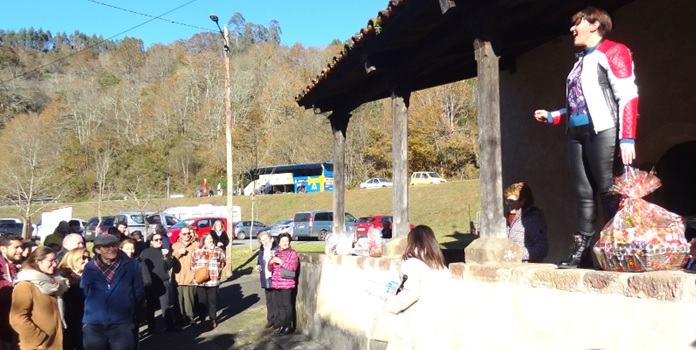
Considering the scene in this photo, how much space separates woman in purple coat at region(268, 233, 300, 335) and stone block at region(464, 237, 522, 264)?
4477 mm

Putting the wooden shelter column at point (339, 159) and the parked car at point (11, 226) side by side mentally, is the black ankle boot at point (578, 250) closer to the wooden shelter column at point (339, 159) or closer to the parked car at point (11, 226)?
the wooden shelter column at point (339, 159)

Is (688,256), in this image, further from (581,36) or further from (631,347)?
(581,36)

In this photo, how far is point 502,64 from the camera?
9.60 metres

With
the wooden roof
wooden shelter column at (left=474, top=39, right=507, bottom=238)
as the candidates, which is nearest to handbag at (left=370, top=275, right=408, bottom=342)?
wooden shelter column at (left=474, top=39, right=507, bottom=238)

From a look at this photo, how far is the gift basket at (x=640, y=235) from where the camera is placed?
2.90 metres

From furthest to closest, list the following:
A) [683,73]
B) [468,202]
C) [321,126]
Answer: [321,126]
[468,202]
[683,73]

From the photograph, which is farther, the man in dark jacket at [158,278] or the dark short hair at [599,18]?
the man in dark jacket at [158,278]

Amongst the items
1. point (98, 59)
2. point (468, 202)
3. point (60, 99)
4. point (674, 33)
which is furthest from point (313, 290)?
point (98, 59)

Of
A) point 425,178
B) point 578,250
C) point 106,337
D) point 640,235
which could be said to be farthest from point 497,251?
point 425,178

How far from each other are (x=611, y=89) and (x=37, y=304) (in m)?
4.44

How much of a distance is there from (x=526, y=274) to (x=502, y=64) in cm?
651

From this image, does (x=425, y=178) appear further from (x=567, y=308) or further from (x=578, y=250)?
(x=567, y=308)

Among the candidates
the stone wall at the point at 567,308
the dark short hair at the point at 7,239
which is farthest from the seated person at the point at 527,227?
the dark short hair at the point at 7,239

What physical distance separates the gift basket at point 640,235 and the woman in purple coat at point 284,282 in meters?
5.98
